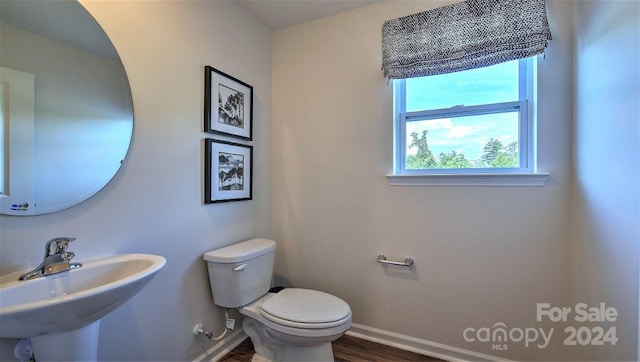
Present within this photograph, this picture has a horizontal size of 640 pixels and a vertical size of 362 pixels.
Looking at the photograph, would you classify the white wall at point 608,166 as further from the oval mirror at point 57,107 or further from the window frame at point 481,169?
the oval mirror at point 57,107

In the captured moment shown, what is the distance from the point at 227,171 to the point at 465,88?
1.58 metres

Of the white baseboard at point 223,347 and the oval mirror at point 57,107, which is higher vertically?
the oval mirror at point 57,107

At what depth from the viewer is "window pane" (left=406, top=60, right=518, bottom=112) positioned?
1.66 m

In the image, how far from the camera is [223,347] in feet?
5.87

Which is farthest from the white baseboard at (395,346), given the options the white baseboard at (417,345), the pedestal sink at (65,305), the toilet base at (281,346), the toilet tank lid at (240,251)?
the pedestal sink at (65,305)

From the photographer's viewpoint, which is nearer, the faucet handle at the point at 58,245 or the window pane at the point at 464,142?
the faucet handle at the point at 58,245

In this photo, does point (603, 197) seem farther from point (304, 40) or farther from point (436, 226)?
point (304, 40)

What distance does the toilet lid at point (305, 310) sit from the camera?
57.2 inches

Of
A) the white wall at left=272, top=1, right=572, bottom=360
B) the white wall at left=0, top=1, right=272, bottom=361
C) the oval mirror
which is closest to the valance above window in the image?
the white wall at left=272, top=1, right=572, bottom=360

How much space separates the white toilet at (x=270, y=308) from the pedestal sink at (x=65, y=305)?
547 mm

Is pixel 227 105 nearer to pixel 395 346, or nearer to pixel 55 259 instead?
pixel 55 259

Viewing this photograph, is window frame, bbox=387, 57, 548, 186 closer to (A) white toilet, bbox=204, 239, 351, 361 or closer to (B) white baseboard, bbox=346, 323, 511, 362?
(A) white toilet, bbox=204, 239, 351, 361

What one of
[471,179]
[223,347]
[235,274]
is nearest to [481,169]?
[471,179]

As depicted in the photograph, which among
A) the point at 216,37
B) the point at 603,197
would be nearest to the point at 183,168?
the point at 216,37
